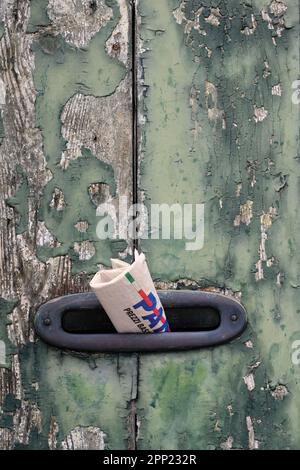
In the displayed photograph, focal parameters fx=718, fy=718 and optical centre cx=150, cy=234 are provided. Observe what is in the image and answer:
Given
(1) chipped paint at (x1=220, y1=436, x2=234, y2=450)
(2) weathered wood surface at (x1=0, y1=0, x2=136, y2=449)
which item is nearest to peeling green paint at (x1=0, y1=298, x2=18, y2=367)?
(2) weathered wood surface at (x1=0, y1=0, x2=136, y2=449)

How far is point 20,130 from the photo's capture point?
124 centimetres

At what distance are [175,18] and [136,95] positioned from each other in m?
0.15

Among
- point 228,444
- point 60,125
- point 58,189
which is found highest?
point 60,125

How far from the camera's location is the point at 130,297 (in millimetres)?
1162

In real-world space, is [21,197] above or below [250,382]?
above

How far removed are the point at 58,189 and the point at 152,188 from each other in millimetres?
164

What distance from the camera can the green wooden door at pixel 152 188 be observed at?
1245mm

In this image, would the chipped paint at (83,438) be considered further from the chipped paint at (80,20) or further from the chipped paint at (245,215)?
the chipped paint at (80,20)

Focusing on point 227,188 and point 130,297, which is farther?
point 227,188

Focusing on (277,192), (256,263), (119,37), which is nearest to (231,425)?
(256,263)

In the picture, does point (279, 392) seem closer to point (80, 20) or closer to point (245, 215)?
point (245, 215)

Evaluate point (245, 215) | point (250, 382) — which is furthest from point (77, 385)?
point (245, 215)

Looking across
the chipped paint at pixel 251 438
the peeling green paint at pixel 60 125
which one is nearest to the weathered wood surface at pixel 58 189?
the peeling green paint at pixel 60 125
